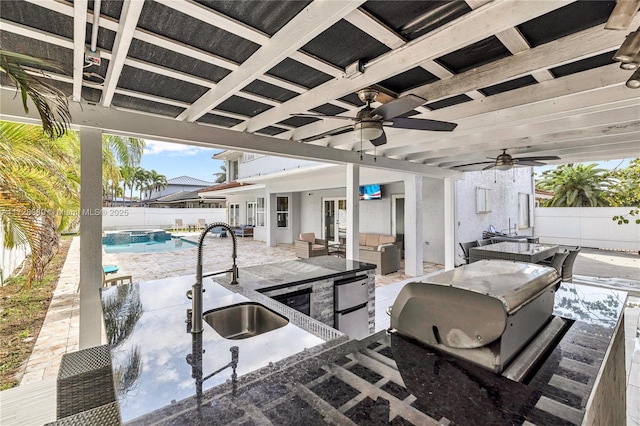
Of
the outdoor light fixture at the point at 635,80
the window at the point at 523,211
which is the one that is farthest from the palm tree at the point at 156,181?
the outdoor light fixture at the point at 635,80

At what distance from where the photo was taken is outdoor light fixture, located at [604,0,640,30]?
1.19 meters

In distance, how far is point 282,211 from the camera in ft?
40.7

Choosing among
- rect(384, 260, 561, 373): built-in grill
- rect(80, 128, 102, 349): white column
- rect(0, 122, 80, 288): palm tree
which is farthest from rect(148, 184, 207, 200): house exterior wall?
rect(384, 260, 561, 373): built-in grill

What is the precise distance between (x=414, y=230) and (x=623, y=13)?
233 inches

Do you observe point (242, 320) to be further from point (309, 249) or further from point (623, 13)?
point (309, 249)

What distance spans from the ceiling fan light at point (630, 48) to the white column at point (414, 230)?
556cm

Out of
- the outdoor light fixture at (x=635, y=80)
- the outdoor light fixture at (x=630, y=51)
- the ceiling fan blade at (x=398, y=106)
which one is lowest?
the outdoor light fixture at (x=635, y=80)

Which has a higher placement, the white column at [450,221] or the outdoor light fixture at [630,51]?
the outdoor light fixture at [630,51]

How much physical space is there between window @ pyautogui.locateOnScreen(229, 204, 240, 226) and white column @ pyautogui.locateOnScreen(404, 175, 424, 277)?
11352 millimetres

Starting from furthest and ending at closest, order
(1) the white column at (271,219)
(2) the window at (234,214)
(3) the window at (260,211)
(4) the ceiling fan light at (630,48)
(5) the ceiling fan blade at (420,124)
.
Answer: (2) the window at (234,214), (3) the window at (260,211), (1) the white column at (271,219), (5) the ceiling fan blade at (420,124), (4) the ceiling fan light at (630,48)

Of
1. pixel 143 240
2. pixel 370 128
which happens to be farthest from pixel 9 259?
pixel 143 240

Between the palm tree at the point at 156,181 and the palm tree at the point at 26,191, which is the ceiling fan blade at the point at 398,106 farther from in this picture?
the palm tree at the point at 156,181

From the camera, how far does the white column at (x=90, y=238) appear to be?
2.87m

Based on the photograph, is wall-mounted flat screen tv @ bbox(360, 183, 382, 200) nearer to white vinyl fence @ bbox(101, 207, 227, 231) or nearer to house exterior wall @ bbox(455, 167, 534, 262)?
Answer: house exterior wall @ bbox(455, 167, 534, 262)
